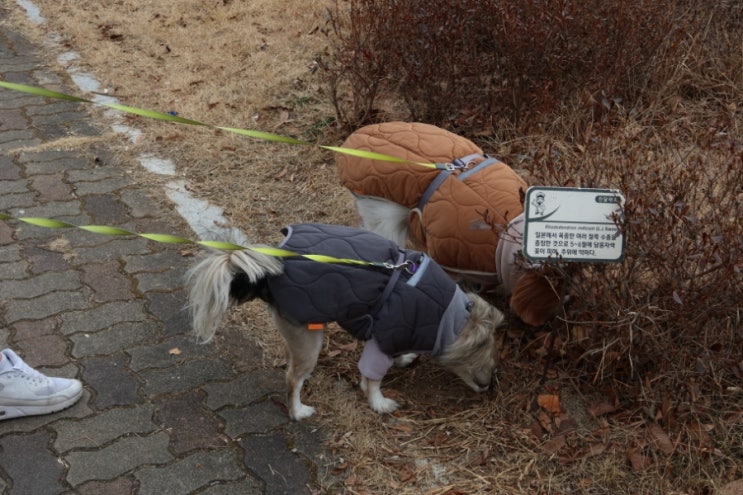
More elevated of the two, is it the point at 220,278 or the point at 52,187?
the point at 220,278

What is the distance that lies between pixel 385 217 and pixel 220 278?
1.27m

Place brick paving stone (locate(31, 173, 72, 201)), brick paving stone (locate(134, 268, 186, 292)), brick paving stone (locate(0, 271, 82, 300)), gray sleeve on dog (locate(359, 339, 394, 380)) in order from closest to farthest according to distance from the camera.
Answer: gray sleeve on dog (locate(359, 339, 394, 380)) < brick paving stone (locate(0, 271, 82, 300)) < brick paving stone (locate(134, 268, 186, 292)) < brick paving stone (locate(31, 173, 72, 201))

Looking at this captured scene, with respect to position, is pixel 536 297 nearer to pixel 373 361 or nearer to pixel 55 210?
pixel 373 361

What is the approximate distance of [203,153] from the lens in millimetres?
5340

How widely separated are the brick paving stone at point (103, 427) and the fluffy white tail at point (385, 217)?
54.7 inches

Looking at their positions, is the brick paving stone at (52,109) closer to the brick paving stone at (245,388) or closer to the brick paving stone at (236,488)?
the brick paving stone at (245,388)

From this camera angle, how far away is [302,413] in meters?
3.26

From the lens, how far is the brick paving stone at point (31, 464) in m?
2.85

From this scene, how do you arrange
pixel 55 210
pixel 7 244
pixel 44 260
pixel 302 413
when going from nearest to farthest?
1. pixel 302 413
2. pixel 44 260
3. pixel 7 244
4. pixel 55 210

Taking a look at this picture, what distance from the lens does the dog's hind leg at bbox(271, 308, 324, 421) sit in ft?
9.95

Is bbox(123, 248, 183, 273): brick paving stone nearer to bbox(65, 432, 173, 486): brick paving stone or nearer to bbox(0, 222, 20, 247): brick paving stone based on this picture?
bbox(0, 222, 20, 247): brick paving stone

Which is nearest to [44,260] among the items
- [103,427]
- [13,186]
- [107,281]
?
[107,281]

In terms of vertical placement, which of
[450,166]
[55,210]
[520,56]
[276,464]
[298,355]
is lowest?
[276,464]

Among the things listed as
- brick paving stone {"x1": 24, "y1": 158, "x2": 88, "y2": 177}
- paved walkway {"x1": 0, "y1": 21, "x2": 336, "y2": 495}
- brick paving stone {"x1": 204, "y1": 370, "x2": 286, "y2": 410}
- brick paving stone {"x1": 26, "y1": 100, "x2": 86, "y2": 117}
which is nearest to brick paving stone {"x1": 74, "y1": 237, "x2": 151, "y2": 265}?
paved walkway {"x1": 0, "y1": 21, "x2": 336, "y2": 495}
